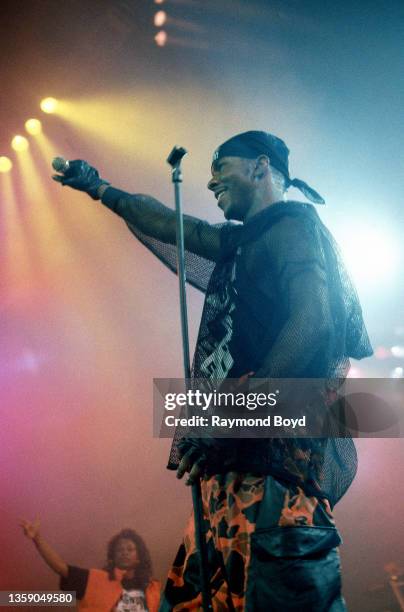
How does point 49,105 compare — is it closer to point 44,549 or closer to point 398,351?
point 44,549

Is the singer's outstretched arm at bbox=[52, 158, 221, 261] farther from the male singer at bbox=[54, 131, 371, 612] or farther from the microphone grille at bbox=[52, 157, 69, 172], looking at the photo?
the male singer at bbox=[54, 131, 371, 612]

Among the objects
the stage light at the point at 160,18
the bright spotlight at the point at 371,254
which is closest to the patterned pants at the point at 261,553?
the bright spotlight at the point at 371,254

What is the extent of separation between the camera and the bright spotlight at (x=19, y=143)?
5375 mm

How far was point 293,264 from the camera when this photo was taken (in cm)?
144

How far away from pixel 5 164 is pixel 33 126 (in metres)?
0.49

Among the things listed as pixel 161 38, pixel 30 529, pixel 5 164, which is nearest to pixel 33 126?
pixel 5 164

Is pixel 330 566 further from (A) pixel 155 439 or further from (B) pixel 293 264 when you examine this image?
(A) pixel 155 439

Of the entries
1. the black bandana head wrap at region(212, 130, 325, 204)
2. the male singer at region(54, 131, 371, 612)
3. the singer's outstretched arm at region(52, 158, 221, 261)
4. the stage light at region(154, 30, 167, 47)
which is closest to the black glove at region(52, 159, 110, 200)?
the singer's outstretched arm at region(52, 158, 221, 261)

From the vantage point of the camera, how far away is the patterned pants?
116 cm

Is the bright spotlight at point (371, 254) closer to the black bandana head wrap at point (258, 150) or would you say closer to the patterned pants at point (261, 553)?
the black bandana head wrap at point (258, 150)

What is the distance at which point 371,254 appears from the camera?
5.10m

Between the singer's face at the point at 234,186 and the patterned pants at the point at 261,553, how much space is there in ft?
3.02

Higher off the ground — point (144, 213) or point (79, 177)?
point (79, 177)

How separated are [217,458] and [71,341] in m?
4.12
